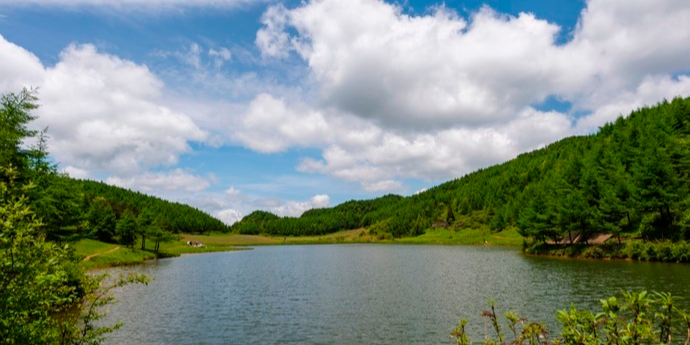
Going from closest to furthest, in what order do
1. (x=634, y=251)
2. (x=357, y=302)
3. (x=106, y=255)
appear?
(x=357, y=302)
(x=634, y=251)
(x=106, y=255)

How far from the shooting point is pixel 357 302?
149ft

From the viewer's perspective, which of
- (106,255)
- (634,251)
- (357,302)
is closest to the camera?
(357,302)

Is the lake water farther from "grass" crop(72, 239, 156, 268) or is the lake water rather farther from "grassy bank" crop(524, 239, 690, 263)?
"grass" crop(72, 239, 156, 268)

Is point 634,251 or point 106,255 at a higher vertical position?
point 106,255

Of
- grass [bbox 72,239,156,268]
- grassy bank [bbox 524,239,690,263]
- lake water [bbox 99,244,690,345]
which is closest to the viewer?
lake water [bbox 99,244,690,345]

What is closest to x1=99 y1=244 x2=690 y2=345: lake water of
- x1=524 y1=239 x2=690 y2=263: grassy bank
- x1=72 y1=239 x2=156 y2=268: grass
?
x1=524 y1=239 x2=690 y2=263: grassy bank

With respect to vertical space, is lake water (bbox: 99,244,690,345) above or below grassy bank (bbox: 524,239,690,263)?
below

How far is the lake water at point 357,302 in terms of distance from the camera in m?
32.7

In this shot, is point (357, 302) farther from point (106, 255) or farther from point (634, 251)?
point (106, 255)

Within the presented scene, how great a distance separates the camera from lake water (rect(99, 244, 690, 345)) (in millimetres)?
32688

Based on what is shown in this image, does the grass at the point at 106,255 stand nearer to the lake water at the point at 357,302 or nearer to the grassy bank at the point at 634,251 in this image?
the lake water at the point at 357,302

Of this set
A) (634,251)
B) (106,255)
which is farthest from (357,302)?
(106,255)

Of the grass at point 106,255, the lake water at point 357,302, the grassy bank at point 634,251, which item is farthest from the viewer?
the grass at point 106,255

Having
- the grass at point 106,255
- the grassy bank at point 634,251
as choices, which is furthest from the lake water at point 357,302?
the grass at point 106,255
